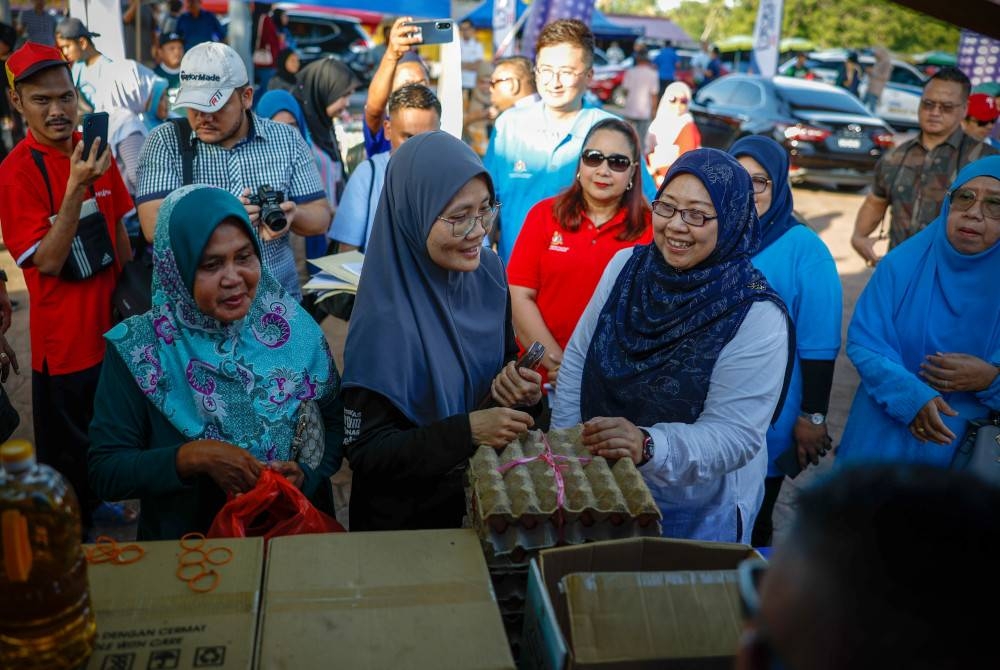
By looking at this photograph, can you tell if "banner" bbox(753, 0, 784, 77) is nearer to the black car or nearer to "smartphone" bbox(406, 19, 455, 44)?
the black car

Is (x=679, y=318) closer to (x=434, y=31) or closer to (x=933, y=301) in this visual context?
(x=933, y=301)

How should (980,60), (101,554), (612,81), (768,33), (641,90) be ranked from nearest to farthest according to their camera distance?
(101,554), (980,60), (641,90), (768,33), (612,81)

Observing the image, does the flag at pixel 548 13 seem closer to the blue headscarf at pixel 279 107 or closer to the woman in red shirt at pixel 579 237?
the blue headscarf at pixel 279 107

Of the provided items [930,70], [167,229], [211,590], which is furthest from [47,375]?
[930,70]

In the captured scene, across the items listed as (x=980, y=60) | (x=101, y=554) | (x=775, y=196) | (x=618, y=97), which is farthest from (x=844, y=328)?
(x=618, y=97)

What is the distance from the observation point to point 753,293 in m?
2.28

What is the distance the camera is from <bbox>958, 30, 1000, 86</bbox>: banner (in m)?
8.48

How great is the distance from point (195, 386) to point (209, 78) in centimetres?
185

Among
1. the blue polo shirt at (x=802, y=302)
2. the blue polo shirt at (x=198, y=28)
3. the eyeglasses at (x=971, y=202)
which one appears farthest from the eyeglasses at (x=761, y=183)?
the blue polo shirt at (x=198, y=28)

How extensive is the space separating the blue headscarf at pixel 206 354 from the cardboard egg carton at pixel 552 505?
2.39 ft

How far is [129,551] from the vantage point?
153 centimetres

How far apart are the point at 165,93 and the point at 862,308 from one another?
5.05 m

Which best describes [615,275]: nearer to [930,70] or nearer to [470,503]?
[470,503]

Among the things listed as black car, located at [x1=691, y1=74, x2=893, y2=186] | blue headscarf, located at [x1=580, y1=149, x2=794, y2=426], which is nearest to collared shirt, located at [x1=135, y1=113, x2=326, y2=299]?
blue headscarf, located at [x1=580, y1=149, x2=794, y2=426]
